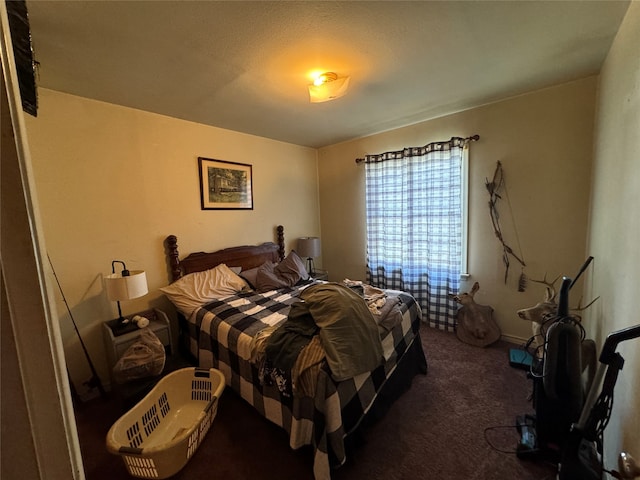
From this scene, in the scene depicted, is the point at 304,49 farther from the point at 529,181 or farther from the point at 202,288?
the point at 529,181

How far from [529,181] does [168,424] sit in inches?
147

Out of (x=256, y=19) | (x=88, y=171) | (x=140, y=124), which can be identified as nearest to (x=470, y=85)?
(x=256, y=19)

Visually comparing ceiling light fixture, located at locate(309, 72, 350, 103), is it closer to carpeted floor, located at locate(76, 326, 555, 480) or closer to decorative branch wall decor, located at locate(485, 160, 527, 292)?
decorative branch wall decor, located at locate(485, 160, 527, 292)

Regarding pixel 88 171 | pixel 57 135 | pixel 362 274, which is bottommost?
pixel 362 274

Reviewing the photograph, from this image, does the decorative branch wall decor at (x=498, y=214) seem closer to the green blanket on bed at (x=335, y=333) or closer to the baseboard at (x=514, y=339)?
the baseboard at (x=514, y=339)

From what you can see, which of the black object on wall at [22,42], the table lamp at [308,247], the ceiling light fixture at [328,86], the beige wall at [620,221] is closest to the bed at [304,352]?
the table lamp at [308,247]

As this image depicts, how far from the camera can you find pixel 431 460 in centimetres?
156

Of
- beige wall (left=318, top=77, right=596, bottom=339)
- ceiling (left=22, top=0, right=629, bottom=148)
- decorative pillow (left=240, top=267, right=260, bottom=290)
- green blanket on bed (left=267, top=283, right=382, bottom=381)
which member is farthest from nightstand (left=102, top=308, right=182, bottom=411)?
beige wall (left=318, top=77, right=596, bottom=339)

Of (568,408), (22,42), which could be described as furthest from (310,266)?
(22,42)

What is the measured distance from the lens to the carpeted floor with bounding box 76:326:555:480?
1.51m

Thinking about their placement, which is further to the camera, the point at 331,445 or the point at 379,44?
the point at 379,44

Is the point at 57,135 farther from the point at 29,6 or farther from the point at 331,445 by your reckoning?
the point at 331,445

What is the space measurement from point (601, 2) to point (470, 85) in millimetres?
932

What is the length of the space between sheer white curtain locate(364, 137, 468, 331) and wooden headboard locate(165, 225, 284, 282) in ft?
4.48
